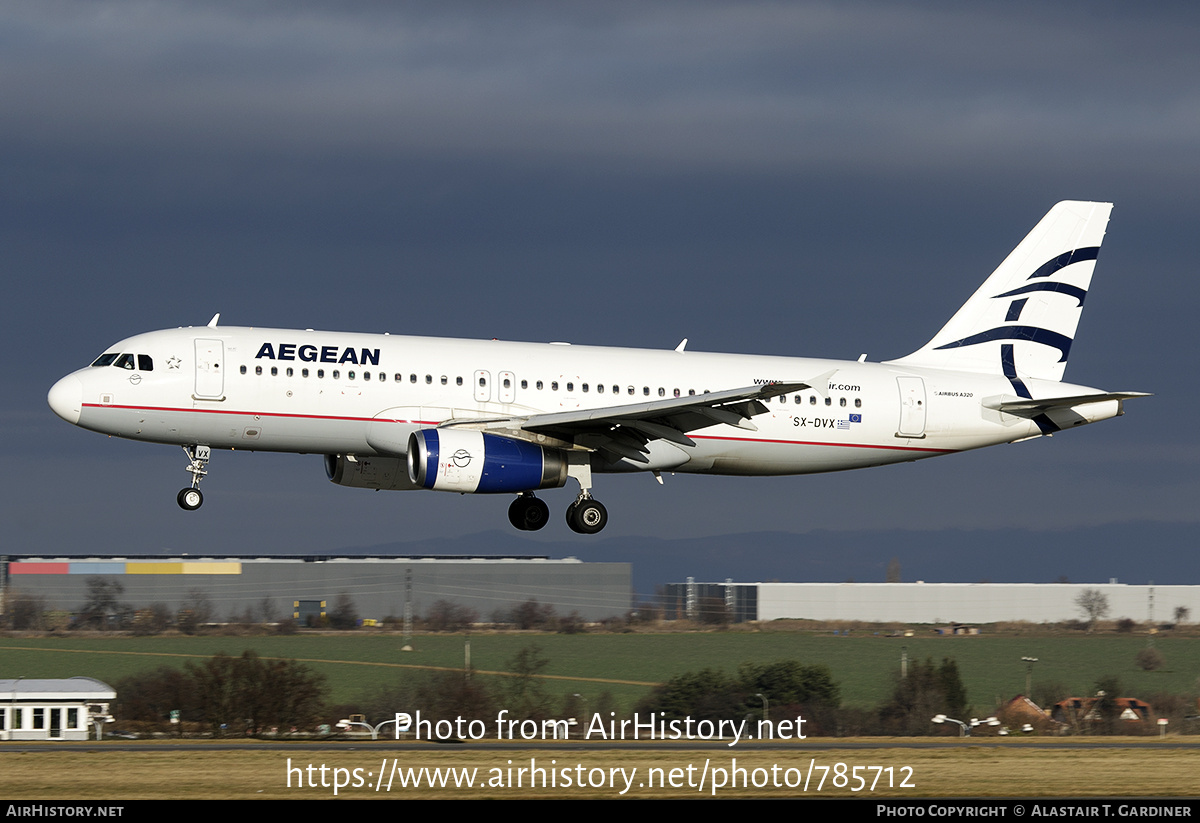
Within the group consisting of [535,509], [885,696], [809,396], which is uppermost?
[809,396]

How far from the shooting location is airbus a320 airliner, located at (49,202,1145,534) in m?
42.7

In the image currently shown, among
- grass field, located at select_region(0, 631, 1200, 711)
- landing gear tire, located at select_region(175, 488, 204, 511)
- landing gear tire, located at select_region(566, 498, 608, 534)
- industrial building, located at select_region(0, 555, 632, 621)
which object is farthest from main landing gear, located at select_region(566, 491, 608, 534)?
industrial building, located at select_region(0, 555, 632, 621)

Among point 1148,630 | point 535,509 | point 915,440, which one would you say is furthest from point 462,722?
point 1148,630

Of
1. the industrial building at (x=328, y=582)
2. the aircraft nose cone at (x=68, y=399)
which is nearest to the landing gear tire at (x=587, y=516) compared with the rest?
the aircraft nose cone at (x=68, y=399)

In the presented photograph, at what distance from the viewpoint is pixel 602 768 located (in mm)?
44125

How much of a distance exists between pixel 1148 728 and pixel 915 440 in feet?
93.1

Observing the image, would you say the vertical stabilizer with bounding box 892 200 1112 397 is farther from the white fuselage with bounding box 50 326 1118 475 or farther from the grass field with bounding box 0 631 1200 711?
the grass field with bounding box 0 631 1200 711

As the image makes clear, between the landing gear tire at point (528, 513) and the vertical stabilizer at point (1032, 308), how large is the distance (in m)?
13.0

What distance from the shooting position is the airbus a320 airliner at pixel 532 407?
140 feet

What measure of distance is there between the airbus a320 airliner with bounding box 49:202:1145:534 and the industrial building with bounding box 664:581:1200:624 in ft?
210

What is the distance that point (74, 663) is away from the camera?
290 feet

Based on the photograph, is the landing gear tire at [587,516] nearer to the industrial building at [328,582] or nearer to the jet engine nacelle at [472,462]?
the jet engine nacelle at [472,462]

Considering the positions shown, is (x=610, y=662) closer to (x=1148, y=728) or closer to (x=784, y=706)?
(x=784, y=706)

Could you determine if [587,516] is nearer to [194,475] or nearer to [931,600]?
[194,475]
